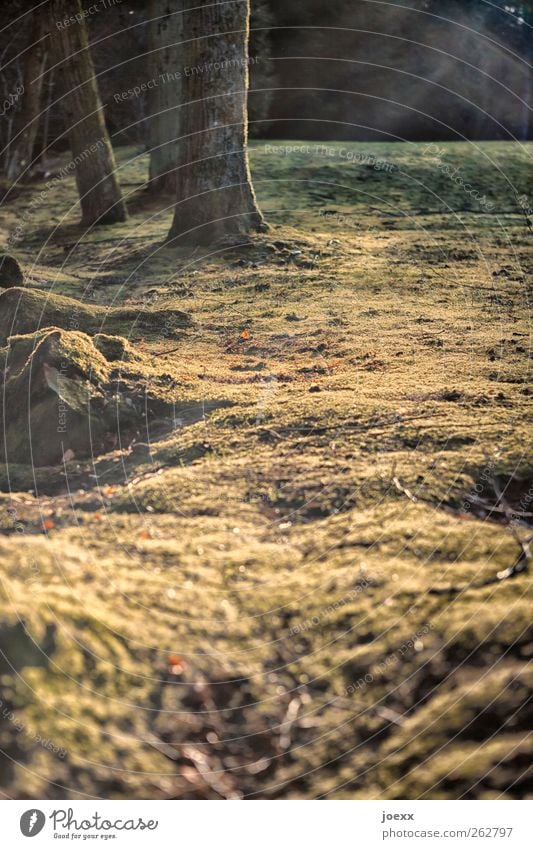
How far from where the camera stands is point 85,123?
870 cm

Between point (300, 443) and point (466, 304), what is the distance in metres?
2.54

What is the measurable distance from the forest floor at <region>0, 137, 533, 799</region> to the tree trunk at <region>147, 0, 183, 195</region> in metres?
4.37

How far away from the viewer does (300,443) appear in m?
4.19

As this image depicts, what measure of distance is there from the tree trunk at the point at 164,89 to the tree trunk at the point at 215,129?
2590mm

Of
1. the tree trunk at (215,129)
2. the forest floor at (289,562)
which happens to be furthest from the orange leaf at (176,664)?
the tree trunk at (215,129)

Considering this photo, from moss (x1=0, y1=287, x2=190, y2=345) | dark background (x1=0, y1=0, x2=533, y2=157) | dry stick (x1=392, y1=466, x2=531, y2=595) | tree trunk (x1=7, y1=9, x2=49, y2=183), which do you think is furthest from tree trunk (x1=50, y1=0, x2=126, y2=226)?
dry stick (x1=392, y1=466, x2=531, y2=595)

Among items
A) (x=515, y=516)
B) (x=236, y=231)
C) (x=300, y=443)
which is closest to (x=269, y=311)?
(x=236, y=231)

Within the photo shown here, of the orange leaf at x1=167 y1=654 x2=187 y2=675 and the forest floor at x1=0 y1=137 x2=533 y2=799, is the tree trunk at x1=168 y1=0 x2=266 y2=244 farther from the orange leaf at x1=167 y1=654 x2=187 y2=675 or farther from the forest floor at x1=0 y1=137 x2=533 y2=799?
the orange leaf at x1=167 y1=654 x2=187 y2=675

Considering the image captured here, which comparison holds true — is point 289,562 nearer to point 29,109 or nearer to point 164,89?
point 164,89

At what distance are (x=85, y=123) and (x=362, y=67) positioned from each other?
491 cm

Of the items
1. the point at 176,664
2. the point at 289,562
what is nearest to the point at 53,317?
the point at 289,562

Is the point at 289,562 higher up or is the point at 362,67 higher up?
the point at 362,67

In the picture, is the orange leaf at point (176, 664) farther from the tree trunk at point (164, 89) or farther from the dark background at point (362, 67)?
the dark background at point (362, 67)

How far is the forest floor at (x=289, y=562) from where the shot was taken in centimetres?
267
